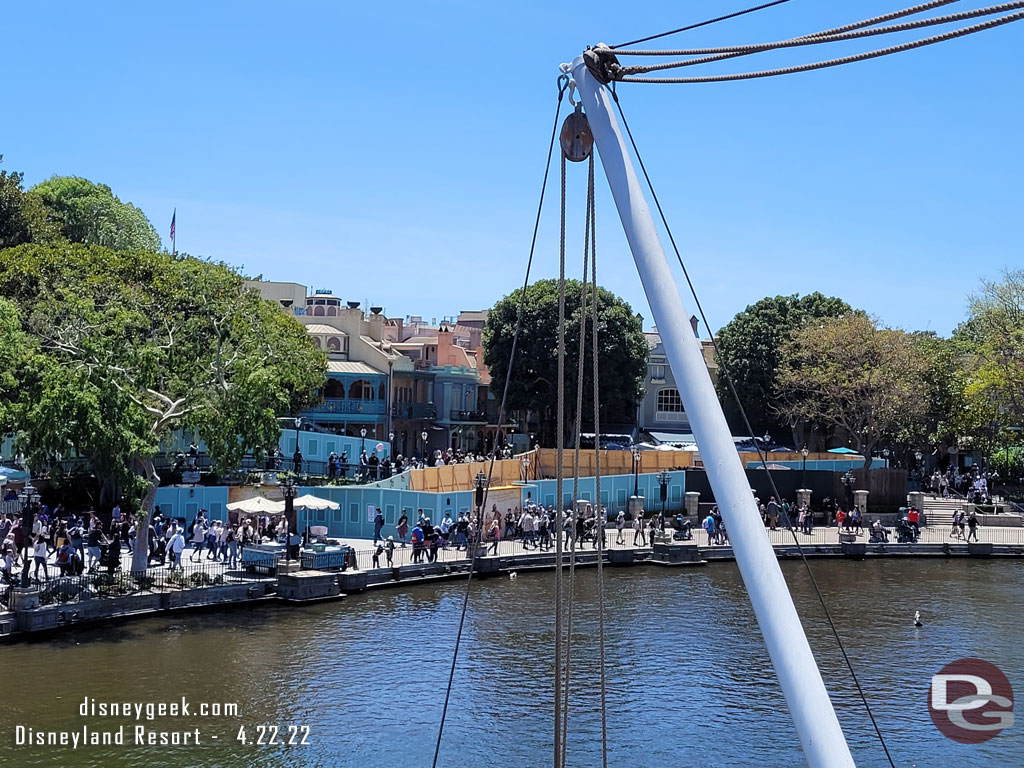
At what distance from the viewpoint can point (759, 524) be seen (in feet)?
16.0

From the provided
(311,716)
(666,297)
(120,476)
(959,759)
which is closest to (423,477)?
(120,476)

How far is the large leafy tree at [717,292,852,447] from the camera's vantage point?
6500 centimetres

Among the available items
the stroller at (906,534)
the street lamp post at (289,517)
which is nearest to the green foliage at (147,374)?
the street lamp post at (289,517)

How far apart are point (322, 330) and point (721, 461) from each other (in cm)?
6081

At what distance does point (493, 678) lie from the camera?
21641mm

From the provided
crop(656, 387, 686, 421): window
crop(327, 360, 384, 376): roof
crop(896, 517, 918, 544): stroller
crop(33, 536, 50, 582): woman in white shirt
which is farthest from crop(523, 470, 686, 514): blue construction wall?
crop(656, 387, 686, 421): window

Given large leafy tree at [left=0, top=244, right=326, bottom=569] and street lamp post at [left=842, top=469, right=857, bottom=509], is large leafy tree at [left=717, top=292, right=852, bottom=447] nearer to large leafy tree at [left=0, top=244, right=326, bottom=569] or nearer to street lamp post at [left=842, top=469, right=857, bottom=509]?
street lamp post at [left=842, top=469, right=857, bottom=509]

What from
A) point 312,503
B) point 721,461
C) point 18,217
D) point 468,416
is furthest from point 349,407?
point 721,461

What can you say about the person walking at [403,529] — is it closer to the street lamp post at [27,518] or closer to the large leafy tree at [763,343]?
the street lamp post at [27,518]

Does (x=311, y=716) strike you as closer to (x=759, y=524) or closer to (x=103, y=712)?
(x=103, y=712)

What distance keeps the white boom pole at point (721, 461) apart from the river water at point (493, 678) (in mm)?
12984

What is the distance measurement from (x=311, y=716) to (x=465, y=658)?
5.27 m

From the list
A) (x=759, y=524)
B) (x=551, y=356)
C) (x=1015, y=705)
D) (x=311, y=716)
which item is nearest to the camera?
(x=759, y=524)

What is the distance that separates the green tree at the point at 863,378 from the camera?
52812 millimetres
